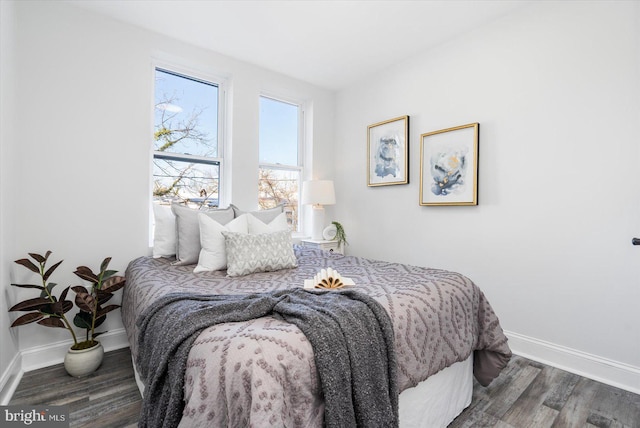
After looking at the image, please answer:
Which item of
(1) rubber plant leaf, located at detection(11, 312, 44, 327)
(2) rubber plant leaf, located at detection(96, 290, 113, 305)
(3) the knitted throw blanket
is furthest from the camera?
(2) rubber plant leaf, located at detection(96, 290, 113, 305)

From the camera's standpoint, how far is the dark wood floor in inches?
65.8

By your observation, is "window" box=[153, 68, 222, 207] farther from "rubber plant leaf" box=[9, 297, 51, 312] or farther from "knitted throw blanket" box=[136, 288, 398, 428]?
"knitted throw blanket" box=[136, 288, 398, 428]

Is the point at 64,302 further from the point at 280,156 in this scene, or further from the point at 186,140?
the point at 280,156

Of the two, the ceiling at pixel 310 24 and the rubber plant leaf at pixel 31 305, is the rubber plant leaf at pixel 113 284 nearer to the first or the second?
the rubber plant leaf at pixel 31 305

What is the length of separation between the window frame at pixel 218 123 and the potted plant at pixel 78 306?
3.07 feet

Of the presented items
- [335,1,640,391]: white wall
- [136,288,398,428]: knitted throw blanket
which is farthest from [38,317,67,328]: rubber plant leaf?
[335,1,640,391]: white wall

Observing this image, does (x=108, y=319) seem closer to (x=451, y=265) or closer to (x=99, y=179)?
(x=99, y=179)

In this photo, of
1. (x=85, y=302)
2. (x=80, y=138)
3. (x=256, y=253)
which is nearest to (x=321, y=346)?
(x=256, y=253)

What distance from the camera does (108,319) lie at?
2525 millimetres

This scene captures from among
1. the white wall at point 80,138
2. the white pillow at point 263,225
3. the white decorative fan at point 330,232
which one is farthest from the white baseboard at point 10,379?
the white decorative fan at point 330,232

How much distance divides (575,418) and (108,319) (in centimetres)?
321

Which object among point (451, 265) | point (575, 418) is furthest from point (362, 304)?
point (451, 265)

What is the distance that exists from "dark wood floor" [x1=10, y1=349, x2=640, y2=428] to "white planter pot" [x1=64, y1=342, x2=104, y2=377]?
0.15ft

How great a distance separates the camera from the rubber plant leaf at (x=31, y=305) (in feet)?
6.42
